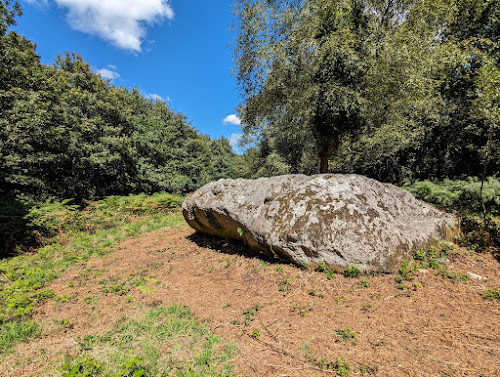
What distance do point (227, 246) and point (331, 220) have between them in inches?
111

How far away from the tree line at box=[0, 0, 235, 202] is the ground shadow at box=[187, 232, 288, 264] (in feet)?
25.3

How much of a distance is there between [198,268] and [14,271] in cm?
415

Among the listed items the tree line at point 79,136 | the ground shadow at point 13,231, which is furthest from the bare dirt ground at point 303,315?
the tree line at point 79,136

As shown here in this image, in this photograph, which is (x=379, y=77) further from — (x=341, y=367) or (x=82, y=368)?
(x=82, y=368)

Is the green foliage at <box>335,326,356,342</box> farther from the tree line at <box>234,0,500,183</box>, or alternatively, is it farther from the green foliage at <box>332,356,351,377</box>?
the tree line at <box>234,0,500,183</box>

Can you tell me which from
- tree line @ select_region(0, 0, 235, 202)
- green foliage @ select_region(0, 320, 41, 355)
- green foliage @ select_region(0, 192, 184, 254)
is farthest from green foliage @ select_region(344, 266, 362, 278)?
tree line @ select_region(0, 0, 235, 202)

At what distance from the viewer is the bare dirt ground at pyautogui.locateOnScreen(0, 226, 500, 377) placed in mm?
2311

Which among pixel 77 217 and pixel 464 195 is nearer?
pixel 464 195

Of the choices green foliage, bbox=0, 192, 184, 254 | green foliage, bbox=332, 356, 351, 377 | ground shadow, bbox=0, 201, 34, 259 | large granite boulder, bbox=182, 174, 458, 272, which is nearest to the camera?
green foliage, bbox=332, 356, 351, 377

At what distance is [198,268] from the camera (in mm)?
5027

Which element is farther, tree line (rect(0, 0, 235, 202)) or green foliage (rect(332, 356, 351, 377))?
tree line (rect(0, 0, 235, 202))

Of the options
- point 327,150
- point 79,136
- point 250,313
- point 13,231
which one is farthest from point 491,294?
point 79,136

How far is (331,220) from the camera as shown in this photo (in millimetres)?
4273

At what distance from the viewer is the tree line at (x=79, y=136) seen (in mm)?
8414
